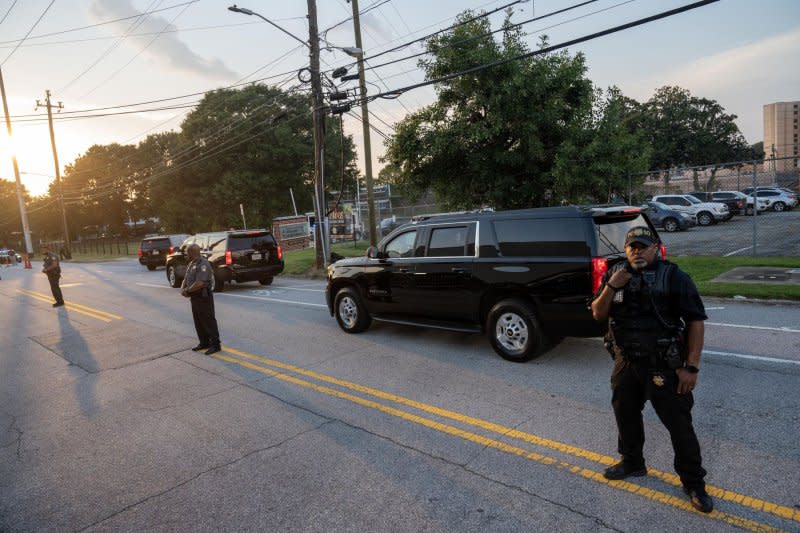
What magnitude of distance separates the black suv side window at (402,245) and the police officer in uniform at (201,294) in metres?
2.75

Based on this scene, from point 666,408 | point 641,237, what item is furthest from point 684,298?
point 666,408

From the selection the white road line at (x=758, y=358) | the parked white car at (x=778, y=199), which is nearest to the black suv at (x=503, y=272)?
the white road line at (x=758, y=358)

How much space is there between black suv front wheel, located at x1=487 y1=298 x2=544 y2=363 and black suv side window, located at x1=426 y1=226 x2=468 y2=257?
0.97 meters

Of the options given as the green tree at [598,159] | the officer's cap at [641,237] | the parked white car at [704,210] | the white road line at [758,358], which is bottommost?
the white road line at [758,358]

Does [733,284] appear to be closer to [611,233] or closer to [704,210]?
[611,233]

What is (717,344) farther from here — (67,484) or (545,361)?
(67,484)

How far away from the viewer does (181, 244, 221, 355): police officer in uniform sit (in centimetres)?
777

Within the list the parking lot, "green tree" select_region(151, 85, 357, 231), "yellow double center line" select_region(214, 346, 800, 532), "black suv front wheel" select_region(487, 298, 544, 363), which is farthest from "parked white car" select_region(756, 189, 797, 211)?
"yellow double center line" select_region(214, 346, 800, 532)

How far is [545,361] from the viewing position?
248 inches

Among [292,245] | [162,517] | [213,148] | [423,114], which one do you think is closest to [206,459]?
[162,517]

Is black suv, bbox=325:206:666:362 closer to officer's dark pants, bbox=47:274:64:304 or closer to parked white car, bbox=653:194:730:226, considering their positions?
officer's dark pants, bbox=47:274:64:304

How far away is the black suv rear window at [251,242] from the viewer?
1505cm

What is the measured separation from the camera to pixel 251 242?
15.3 meters

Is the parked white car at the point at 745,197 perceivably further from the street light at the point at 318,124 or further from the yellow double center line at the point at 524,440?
the yellow double center line at the point at 524,440
